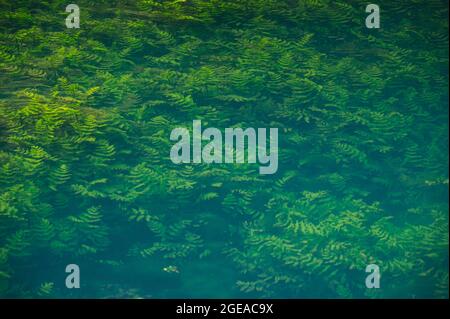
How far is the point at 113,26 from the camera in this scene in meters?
7.07

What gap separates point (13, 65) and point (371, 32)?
413cm

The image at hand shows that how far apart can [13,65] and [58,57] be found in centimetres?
51

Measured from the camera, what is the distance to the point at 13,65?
22.2 feet

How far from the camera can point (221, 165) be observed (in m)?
6.39

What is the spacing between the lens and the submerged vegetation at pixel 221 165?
241 inches

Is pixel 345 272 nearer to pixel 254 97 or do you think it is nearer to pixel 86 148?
pixel 254 97

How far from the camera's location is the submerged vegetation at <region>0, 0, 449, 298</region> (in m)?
6.12
